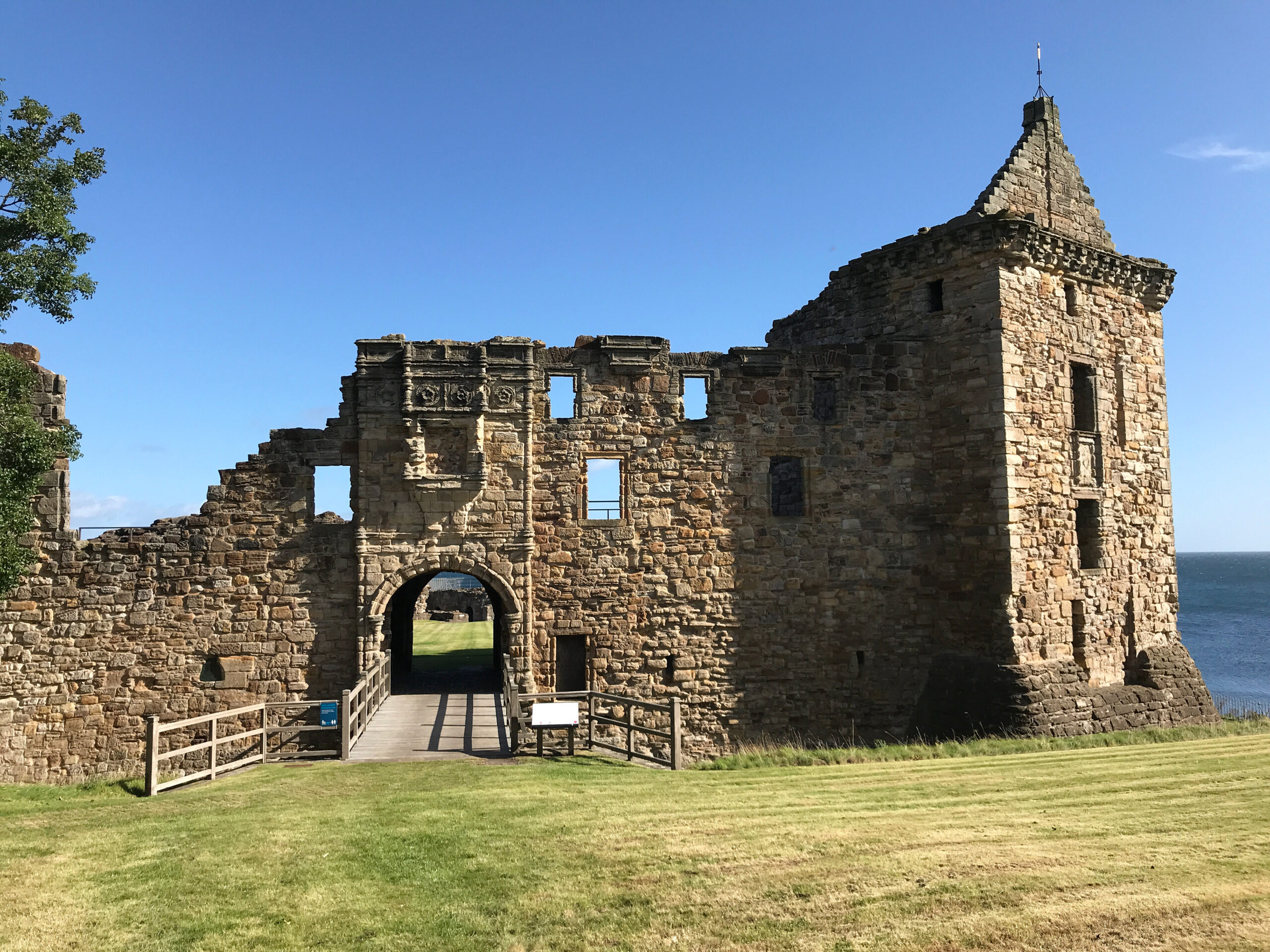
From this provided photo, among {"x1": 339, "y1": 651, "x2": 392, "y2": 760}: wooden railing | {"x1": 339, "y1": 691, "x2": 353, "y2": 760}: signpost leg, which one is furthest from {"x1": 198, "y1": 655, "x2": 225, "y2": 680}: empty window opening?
{"x1": 339, "y1": 691, "x2": 353, "y2": 760}: signpost leg

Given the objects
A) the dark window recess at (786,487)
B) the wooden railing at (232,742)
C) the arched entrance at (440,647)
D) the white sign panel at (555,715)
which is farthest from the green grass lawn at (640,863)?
the dark window recess at (786,487)

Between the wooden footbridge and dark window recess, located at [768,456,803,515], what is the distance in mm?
5630

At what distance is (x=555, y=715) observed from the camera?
42.7 ft

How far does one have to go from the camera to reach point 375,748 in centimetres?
1364

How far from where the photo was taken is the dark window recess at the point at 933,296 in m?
18.3

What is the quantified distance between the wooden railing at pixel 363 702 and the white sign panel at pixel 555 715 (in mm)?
2702

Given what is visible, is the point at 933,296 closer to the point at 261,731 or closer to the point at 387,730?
the point at 387,730

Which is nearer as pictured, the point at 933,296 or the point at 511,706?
the point at 511,706

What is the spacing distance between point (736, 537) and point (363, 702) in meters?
7.54

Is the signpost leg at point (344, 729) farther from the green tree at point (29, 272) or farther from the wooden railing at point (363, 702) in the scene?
the green tree at point (29, 272)

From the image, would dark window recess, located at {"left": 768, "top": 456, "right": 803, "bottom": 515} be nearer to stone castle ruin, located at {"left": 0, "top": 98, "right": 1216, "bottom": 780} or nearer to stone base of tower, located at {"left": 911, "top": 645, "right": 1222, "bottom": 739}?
stone castle ruin, located at {"left": 0, "top": 98, "right": 1216, "bottom": 780}

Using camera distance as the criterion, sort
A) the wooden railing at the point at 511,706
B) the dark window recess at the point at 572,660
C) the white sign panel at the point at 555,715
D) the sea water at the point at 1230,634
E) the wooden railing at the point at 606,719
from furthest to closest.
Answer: the sea water at the point at 1230,634, the dark window recess at the point at 572,660, the wooden railing at the point at 511,706, the wooden railing at the point at 606,719, the white sign panel at the point at 555,715

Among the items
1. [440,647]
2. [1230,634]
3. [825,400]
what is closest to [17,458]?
[825,400]

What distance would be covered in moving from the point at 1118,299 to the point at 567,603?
13.3 metres
